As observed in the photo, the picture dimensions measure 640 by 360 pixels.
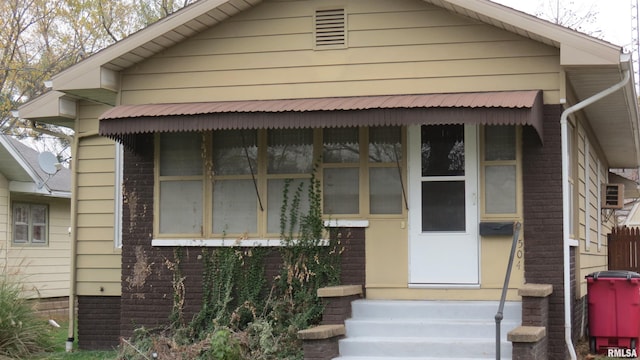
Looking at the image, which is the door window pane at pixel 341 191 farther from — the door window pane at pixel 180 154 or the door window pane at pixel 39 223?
the door window pane at pixel 39 223

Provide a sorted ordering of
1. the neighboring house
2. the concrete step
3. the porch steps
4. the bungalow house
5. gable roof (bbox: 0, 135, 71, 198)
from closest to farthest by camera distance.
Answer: the porch steps → the concrete step → the bungalow house → gable roof (bbox: 0, 135, 71, 198) → the neighboring house

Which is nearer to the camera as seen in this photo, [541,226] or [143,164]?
[541,226]

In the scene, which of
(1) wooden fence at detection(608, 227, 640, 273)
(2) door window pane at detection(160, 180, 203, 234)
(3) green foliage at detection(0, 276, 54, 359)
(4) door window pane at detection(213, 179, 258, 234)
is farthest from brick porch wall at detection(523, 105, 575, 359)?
(1) wooden fence at detection(608, 227, 640, 273)

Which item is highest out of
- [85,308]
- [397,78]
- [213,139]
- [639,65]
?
[639,65]

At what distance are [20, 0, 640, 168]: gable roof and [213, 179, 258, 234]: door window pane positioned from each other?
1.99 m

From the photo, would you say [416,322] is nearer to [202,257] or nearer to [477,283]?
[477,283]

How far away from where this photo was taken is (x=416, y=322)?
981 cm

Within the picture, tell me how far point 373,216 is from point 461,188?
3.77 feet

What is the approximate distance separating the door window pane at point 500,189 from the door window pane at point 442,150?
37cm

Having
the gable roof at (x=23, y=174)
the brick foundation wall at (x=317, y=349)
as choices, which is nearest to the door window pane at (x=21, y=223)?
the gable roof at (x=23, y=174)

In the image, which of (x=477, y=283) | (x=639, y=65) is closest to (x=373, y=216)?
(x=477, y=283)

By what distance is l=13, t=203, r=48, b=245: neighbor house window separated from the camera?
1920 centimetres

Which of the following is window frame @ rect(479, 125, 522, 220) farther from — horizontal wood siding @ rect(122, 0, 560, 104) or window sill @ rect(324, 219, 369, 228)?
window sill @ rect(324, 219, 369, 228)

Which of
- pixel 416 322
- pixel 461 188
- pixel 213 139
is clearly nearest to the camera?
pixel 416 322
